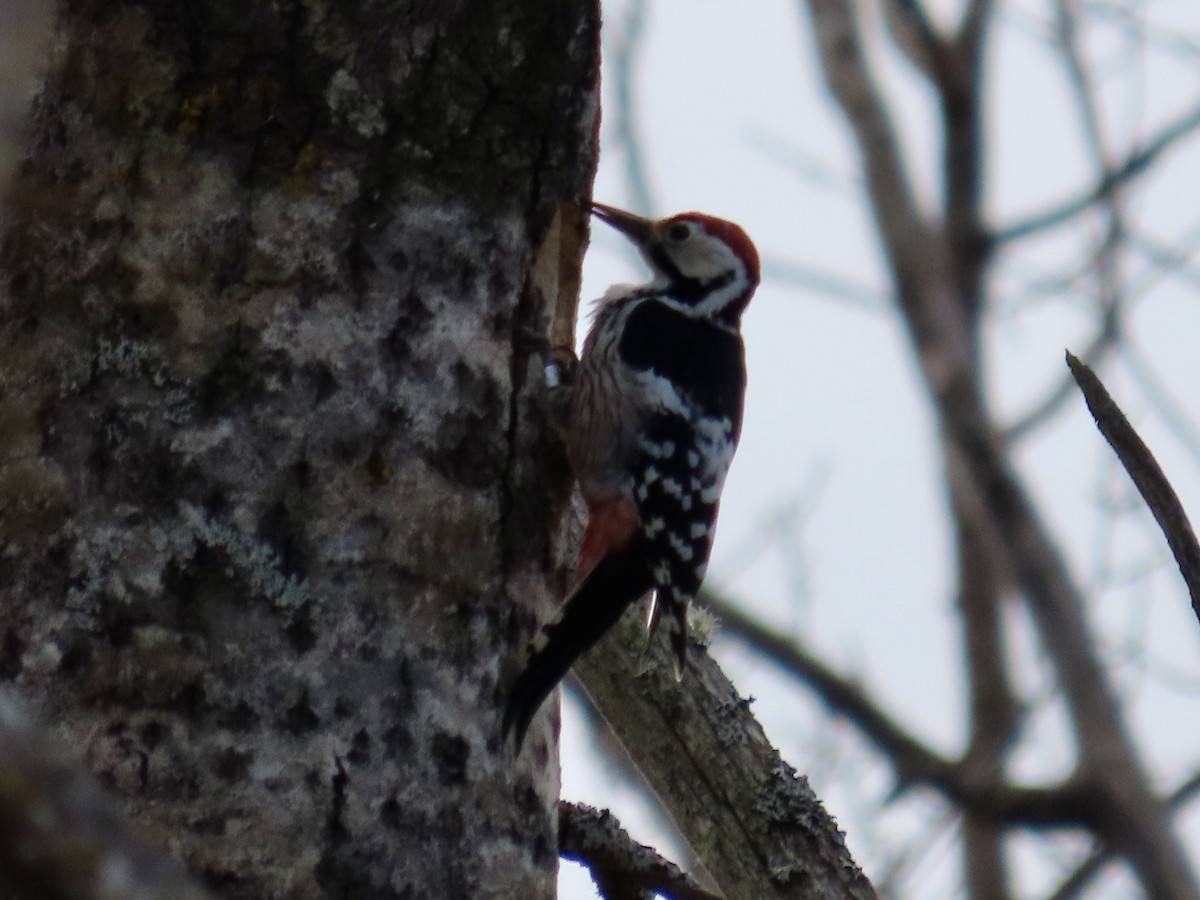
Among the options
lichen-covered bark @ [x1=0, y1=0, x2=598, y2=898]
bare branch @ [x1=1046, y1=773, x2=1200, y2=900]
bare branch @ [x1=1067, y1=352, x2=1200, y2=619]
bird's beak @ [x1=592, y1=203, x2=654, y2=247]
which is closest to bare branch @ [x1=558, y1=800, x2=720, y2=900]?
lichen-covered bark @ [x1=0, y1=0, x2=598, y2=898]

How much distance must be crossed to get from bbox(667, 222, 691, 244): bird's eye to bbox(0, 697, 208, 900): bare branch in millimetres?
3770

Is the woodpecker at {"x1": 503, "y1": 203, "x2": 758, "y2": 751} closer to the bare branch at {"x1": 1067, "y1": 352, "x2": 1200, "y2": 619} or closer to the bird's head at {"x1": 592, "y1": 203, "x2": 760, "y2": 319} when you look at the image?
the bird's head at {"x1": 592, "y1": 203, "x2": 760, "y2": 319}

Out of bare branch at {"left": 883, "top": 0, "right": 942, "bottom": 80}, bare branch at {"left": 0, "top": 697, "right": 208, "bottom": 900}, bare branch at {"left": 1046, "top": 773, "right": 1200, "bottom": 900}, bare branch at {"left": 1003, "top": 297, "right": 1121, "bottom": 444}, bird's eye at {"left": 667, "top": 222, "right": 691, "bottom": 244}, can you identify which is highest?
bare branch at {"left": 883, "top": 0, "right": 942, "bottom": 80}

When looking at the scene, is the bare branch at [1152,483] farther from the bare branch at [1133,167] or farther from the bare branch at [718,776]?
the bare branch at [1133,167]

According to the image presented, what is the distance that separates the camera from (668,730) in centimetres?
344

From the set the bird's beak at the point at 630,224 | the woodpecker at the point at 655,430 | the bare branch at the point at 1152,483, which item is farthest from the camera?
the bird's beak at the point at 630,224

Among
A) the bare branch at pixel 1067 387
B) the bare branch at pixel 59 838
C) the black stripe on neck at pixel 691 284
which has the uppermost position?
Result: the bare branch at pixel 1067 387

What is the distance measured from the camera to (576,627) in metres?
2.88

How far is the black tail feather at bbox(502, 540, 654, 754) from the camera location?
268 centimetres

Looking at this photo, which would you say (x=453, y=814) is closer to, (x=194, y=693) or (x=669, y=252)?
(x=194, y=693)

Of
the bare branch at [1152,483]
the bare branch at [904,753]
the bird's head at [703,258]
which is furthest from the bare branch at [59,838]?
the bare branch at [904,753]

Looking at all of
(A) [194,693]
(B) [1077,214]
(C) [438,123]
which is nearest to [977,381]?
(B) [1077,214]

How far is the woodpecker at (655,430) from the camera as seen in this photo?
10.1 ft

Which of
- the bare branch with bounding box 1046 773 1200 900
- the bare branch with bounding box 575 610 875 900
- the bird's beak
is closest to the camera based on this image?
the bare branch with bounding box 575 610 875 900
